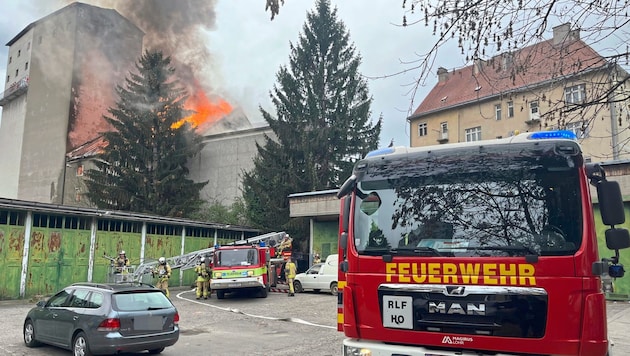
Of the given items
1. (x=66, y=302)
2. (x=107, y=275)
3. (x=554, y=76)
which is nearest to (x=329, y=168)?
(x=107, y=275)

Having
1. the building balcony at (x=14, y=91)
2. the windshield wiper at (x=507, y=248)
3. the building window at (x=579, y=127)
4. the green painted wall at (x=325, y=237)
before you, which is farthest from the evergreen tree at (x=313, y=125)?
the windshield wiper at (x=507, y=248)

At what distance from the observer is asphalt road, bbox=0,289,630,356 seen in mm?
10062

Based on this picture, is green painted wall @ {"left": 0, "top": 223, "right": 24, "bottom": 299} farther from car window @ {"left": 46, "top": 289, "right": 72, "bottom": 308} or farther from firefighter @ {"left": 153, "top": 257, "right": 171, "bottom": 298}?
car window @ {"left": 46, "top": 289, "right": 72, "bottom": 308}

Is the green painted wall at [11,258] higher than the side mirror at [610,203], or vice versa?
the side mirror at [610,203]

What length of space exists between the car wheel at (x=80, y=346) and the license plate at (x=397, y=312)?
590cm

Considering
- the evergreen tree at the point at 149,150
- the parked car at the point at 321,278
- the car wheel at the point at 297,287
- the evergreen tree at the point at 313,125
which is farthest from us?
the evergreen tree at the point at 149,150

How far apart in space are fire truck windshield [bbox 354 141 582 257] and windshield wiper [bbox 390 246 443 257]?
0.4 inches

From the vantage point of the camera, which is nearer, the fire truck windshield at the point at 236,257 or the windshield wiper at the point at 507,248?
the windshield wiper at the point at 507,248

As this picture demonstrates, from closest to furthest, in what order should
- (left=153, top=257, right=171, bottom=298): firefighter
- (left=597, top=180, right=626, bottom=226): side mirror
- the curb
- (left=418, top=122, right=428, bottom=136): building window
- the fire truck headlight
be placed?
(left=597, top=180, right=626, bottom=226): side mirror → the fire truck headlight → (left=153, top=257, right=171, bottom=298): firefighter → the curb → (left=418, top=122, right=428, bottom=136): building window

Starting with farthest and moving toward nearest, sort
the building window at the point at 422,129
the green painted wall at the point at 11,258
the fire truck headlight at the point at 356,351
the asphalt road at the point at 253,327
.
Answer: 1. the building window at the point at 422,129
2. the green painted wall at the point at 11,258
3. the asphalt road at the point at 253,327
4. the fire truck headlight at the point at 356,351

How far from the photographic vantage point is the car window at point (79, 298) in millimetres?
9273

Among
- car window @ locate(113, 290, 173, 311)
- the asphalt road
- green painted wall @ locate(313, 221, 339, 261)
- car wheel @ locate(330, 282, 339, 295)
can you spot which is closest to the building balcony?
green painted wall @ locate(313, 221, 339, 261)

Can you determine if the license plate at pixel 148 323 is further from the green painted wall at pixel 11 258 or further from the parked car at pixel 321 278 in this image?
the green painted wall at pixel 11 258

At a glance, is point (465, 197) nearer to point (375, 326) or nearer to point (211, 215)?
point (375, 326)
